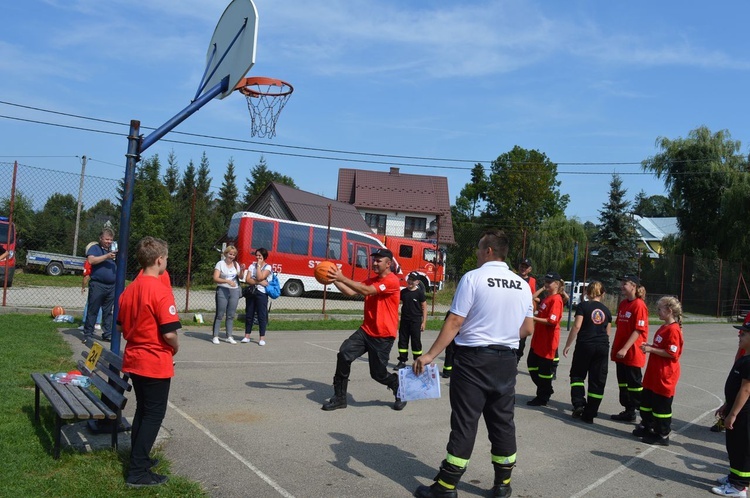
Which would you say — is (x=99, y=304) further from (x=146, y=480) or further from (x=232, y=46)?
(x=146, y=480)

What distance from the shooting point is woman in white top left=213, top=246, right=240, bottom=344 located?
1202 centimetres

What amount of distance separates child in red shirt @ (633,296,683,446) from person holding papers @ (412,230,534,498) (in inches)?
111

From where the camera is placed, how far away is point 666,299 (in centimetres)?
725

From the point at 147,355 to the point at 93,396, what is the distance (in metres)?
1.32

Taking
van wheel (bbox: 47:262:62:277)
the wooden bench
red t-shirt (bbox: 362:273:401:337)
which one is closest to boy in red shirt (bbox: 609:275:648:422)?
red t-shirt (bbox: 362:273:401:337)

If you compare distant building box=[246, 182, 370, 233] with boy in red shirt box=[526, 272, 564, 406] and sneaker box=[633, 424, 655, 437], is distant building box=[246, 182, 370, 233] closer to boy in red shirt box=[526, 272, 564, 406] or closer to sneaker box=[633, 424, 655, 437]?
boy in red shirt box=[526, 272, 564, 406]

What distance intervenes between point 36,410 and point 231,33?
4.32 m

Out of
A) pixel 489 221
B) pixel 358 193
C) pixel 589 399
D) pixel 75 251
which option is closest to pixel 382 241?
pixel 75 251

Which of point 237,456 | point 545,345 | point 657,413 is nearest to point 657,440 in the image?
point 657,413

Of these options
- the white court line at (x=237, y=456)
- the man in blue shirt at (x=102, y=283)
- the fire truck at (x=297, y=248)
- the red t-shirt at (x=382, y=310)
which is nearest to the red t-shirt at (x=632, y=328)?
the red t-shirt at (x=382, y=310)

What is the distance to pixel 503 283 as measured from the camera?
504 centimetres

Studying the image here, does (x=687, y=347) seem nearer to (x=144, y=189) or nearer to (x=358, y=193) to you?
(x=144, y=189)

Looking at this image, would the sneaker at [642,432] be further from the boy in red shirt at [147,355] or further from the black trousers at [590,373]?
the boy in red shirt at [147,355]

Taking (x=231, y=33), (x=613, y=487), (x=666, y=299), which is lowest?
(x=613, y=487)
